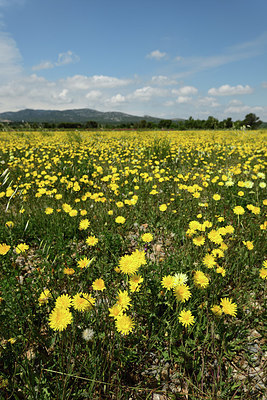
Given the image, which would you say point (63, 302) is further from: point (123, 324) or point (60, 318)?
point (123, 324)

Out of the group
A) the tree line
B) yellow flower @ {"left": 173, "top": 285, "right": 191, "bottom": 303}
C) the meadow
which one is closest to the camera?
the meadow

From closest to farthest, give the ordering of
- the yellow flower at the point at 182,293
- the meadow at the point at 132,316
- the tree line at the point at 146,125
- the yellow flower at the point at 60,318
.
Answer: the yellow flower at the point at 60,318 → the meadow at the point at 132,316 → the yellow flower at the point at 182,293 → the tree line at the point at 146,125

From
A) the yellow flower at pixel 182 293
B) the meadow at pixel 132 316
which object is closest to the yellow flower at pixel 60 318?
the meadow at pixel 132 316

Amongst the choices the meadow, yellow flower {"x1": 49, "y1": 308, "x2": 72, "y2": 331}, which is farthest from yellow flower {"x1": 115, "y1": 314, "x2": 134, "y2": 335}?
yellow flower {"x1": 49, "y1": 308, "x2": 72, "y2": 331}

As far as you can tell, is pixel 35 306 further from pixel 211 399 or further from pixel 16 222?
pixel 16 222

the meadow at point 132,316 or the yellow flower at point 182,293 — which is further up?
the yellow flower at point 182,293

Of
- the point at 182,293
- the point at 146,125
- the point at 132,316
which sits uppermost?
the point at 146,125

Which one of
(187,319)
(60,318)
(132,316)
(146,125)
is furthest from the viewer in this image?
(146,125)

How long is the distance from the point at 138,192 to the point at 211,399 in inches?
129

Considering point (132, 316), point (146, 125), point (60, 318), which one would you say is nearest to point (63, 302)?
point (60, 318)

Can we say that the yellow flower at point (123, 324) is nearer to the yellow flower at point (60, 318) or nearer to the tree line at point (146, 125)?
the yellow flower at point (60, 318)

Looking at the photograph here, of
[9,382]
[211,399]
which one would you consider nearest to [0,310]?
[9,382]

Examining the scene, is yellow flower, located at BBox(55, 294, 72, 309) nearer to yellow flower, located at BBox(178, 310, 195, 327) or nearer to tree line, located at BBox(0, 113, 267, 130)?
yellow flower, located at BBox(178, 310, 195, 327)

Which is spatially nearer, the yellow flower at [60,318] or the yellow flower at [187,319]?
the yellow flower at [60,318]
